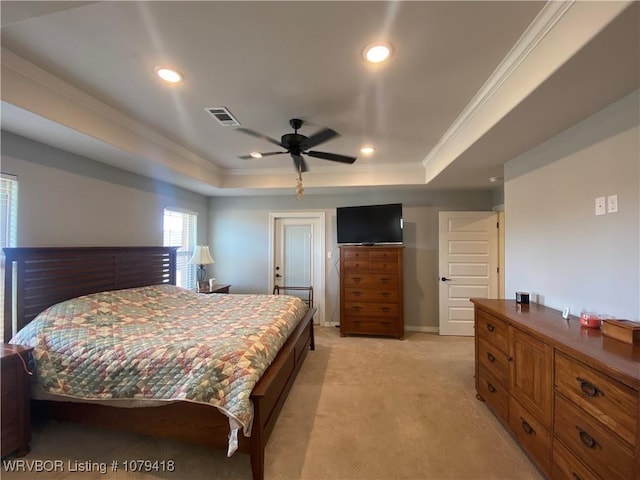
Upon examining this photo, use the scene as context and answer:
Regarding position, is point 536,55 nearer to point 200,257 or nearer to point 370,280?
point 370,280

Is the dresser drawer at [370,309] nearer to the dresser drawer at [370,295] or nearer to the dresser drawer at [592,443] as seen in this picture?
the dresser drawer at [370,295]

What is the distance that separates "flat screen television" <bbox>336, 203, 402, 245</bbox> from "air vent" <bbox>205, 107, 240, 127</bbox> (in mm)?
2479

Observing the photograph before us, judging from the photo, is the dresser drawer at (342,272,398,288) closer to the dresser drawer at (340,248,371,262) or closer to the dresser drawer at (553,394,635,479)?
the dresser drawer at (340,248,371,262)

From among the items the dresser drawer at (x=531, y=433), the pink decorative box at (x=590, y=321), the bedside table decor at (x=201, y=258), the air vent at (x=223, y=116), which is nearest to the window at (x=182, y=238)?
the bedside table decor at (x=201, y=258)

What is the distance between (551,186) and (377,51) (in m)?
1.88

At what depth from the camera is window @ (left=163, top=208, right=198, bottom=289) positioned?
14.5 feet

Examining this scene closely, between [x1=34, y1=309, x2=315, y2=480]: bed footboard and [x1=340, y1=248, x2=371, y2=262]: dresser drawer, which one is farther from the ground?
[x1=340, y1=248, x2=371, y2=262]: dresser drawer

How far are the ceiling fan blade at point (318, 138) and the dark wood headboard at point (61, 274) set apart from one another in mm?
2433

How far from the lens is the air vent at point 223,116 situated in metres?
2.54

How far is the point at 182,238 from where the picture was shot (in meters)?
4.77

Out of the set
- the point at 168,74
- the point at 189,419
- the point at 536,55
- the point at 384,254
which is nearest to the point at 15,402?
the point at 189,419

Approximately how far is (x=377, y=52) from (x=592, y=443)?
2.40m

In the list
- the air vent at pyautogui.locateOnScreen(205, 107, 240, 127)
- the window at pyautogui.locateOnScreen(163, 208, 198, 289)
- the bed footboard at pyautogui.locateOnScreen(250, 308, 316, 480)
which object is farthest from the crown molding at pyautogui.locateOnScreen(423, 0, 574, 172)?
the window at pyautogui.locateOnScreen(163, 208, 198, 289)

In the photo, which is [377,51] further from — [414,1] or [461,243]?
[461,243]
